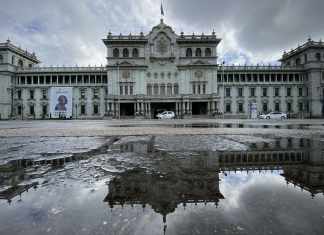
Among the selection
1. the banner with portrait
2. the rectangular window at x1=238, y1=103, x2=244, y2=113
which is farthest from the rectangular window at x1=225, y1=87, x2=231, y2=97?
the banner with portrait

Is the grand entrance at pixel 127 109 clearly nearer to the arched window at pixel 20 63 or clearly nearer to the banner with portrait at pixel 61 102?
the banner with portrait at pixel 61 102

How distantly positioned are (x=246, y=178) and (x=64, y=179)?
9.60 feet

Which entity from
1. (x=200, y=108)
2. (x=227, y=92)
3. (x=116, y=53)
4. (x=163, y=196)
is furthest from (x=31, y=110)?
(x=163, y=196)

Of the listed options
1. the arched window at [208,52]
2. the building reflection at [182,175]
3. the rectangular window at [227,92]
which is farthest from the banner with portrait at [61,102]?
the building reflection at [182,175]

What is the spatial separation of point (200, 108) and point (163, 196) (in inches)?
2019

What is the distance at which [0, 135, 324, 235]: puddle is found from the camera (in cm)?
189

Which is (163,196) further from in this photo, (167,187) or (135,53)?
(135,53)

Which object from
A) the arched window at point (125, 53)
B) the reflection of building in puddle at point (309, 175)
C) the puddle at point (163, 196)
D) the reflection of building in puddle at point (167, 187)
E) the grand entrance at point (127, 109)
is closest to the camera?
the puddle at point (163, 196)

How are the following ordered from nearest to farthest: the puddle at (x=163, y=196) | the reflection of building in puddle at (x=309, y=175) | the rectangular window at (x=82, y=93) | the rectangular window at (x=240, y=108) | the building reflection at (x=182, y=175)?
the puddle at (x=163, y=196) → the building reflection at (x=182, y=175) → the reflection of building in puddle at (x=309, y=175) → the rectangular window at (x=82, y=93) → the rectangular window at (x=240, y=108)

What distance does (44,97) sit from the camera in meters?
53.3

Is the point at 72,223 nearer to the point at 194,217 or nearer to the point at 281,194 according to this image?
the point at 194,217

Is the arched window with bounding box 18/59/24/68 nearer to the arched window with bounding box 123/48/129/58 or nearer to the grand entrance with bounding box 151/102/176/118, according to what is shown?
the arched window with bounding box 123/48/129/58

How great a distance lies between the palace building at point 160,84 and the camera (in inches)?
1960

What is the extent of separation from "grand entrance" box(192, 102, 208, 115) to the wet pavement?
47625 mm
